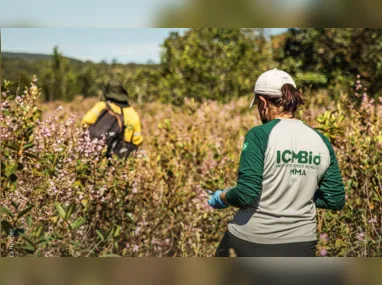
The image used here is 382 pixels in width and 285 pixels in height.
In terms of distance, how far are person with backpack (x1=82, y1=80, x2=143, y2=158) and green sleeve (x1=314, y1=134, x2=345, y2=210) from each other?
10.5ft

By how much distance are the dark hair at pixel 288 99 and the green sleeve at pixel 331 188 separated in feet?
0.78

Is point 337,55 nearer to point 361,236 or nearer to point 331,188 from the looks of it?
point 361,236

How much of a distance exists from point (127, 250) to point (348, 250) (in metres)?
1.44

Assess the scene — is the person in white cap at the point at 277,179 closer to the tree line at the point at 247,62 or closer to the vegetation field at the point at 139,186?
the vegetation field at the point at 139,186

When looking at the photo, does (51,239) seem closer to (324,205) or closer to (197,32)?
(324,205)

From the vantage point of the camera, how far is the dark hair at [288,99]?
258cm

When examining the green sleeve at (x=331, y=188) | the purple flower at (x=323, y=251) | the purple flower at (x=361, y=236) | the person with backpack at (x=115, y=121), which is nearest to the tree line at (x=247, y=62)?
the person with backpack at (x=115, y=121)

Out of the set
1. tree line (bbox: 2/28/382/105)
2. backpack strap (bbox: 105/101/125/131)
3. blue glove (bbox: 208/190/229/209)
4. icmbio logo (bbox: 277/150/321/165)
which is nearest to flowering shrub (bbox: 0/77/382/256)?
tree line (bbox: 2/28/382/105)

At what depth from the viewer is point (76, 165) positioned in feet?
13.3

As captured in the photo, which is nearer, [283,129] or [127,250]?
[283,129]

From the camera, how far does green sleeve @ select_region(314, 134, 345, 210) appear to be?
2674 millimetres

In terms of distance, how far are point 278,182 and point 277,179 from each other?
1 centimetres

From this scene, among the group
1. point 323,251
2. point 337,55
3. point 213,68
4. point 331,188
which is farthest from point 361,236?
point 213,68
